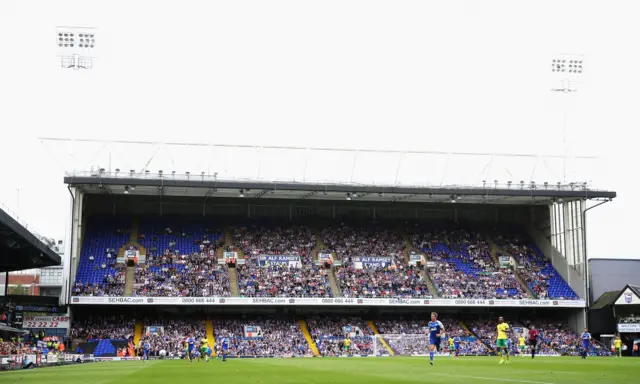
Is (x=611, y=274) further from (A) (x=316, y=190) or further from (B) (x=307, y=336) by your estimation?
(B) (x=307, y=336)

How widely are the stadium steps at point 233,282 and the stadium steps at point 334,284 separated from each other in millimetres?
7825

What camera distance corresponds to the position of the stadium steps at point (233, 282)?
59.8m

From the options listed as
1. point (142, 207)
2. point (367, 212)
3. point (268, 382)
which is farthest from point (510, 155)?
point (268, 382)

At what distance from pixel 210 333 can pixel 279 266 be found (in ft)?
27.9

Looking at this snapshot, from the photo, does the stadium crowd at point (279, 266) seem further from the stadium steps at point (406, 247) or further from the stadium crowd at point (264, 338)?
the stadium steps at point (406, 247)

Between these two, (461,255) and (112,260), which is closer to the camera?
(112,260)

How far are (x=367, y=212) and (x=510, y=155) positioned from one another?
580 inches

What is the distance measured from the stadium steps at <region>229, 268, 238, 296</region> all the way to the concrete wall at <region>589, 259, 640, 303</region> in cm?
3039

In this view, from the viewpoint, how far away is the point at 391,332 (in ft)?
201

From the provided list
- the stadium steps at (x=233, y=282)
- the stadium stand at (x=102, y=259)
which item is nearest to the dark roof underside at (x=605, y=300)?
the stadium steps at (x=233, y=282)

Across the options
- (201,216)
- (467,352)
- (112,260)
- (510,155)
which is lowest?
(467,352)

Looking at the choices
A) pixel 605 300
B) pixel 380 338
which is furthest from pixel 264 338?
pixel 605 300

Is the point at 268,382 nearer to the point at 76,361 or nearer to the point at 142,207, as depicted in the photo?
the point at 76,361

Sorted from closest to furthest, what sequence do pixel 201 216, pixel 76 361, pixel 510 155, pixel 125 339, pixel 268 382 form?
pixel 268 382 < pixel 76 361 < pixel 125 339 < pixel 510 155 < pixel 201 216
